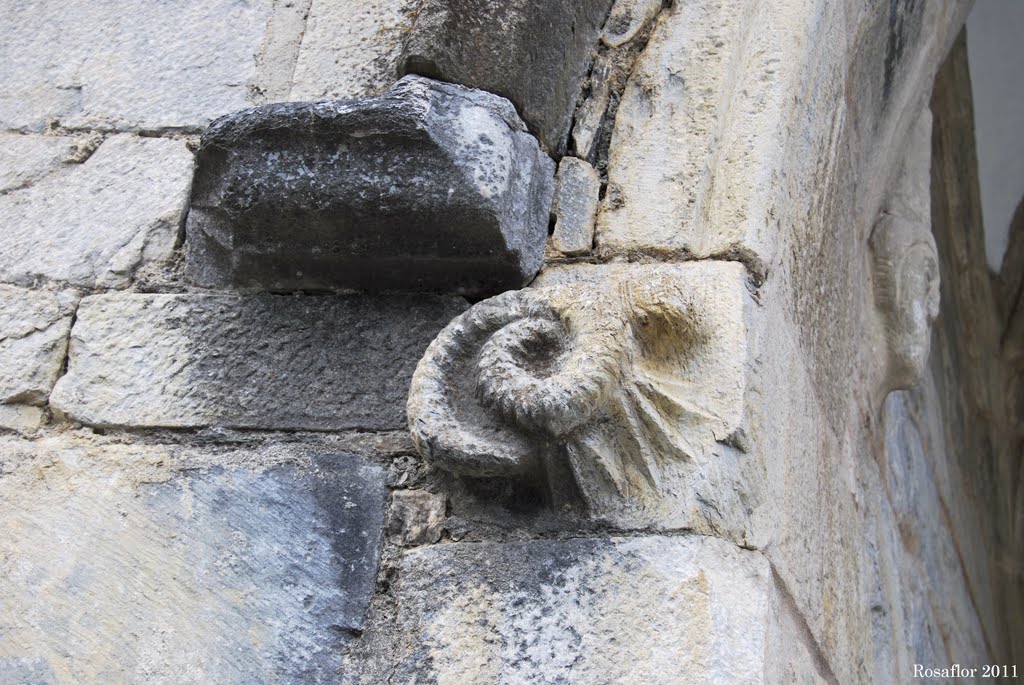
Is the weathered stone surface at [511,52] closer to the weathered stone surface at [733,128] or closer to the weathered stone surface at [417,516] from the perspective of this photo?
the weathered stone surface at [733,128]

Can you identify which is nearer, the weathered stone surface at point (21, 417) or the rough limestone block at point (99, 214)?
the weathered stone surface at point (21, 417)

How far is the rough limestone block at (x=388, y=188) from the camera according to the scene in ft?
4.84

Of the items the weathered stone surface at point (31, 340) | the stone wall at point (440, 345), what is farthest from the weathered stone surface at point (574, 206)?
Answer: the weathered stone surface at point (31, 340)

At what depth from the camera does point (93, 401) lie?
1584 millimetres

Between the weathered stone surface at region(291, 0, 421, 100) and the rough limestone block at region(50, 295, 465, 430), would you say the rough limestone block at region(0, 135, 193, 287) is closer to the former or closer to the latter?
the rough limestone block at region(50, 295, 465, 430)

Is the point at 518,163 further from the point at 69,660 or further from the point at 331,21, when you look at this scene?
the point at 69,660

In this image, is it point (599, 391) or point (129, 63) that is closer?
point (599, 391)

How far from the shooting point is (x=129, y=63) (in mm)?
1927

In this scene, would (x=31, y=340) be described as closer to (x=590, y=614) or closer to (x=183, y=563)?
(x=183, y=563)

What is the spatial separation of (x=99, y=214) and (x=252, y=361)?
15.3 inches

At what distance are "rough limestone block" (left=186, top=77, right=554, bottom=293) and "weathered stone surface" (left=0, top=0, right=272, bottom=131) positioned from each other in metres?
0.35

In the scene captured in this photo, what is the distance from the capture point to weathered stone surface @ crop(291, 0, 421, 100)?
1787 mm

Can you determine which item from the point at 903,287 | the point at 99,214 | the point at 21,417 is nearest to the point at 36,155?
the point at 99,214

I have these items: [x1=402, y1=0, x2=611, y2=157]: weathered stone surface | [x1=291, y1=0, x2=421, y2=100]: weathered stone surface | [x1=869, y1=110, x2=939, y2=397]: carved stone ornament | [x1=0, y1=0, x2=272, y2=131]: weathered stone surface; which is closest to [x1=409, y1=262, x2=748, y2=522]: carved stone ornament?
[x1=402, y1=0, x2=611, y2=157]: weathered stone surface
